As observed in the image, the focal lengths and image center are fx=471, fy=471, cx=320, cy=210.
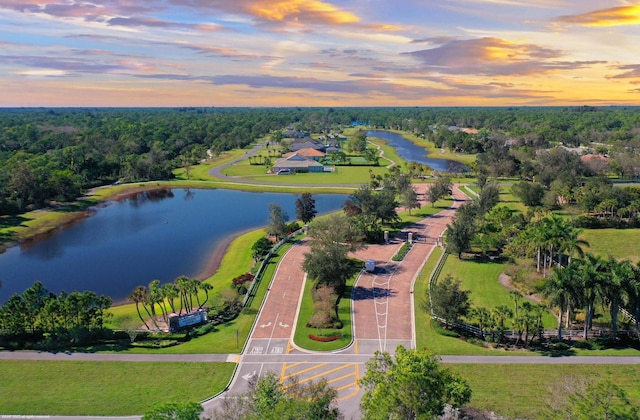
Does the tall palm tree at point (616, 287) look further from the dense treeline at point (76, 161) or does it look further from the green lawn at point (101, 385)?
the dense treeline at point (76, 161)

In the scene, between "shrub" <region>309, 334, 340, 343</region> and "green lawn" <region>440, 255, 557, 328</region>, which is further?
"green lawn" <region>440, 255, 557, 328</region>

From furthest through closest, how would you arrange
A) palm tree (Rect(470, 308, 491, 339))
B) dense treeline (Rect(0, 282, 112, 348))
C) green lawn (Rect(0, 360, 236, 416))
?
palm tree (Rect(470, 308, 491, 339)) → dense treeline (Rect(0, 282, 112, 348)) → green lawn (Rect(0, 360, 236, 416))

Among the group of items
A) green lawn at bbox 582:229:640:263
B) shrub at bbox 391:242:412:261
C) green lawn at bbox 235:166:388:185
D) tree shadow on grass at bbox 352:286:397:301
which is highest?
green lawn at bbox 235:166:388:185

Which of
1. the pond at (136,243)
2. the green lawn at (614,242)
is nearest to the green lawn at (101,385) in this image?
the pond at (136,243)

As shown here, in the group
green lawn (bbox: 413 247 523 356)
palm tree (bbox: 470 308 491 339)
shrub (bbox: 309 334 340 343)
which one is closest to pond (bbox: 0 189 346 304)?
shrub (bbox: 309 334 340 343)

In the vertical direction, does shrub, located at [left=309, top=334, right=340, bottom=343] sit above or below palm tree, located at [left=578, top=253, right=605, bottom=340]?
below

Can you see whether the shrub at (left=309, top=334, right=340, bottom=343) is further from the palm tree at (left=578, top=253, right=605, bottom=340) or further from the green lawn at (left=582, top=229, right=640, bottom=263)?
the green lawn at (left=582, top=229, right=640, bottom=263)

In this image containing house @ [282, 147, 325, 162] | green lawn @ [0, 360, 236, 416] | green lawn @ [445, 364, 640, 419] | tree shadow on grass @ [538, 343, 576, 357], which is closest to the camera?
green lawn @ [445, 364, 640, 419]
